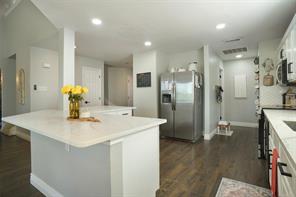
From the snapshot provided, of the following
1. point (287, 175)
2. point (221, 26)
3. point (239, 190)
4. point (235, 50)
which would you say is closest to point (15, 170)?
point (239, 190)

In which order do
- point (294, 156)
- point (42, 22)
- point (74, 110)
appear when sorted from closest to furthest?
1. point (294, 156)
2. point (74, 110)
3. point (42, 22)

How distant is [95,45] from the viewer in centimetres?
402

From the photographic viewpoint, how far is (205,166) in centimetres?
253

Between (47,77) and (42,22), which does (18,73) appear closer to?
(47,77)

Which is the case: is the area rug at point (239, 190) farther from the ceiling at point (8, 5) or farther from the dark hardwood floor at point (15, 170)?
the ceiling at point (8, 5)

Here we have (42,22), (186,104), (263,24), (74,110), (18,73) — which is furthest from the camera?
(18,73)

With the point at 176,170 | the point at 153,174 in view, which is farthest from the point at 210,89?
the point at 153,174

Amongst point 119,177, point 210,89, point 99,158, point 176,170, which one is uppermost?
point 210,89

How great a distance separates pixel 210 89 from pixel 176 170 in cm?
254

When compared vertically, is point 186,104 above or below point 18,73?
below

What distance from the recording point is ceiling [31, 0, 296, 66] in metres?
2.16

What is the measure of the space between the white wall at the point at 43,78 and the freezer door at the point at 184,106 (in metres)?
3.39

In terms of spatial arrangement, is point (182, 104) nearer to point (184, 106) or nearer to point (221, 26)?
point (184, 106)

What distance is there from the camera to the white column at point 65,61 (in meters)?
2.85
